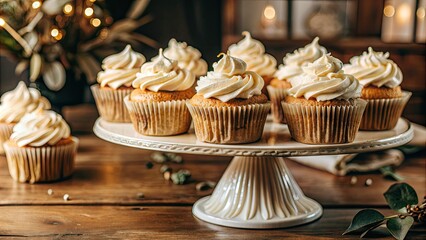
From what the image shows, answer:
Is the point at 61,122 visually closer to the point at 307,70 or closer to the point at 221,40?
the point at 307,70

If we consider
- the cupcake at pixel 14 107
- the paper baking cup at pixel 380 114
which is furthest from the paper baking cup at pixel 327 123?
the cupcake at pixel 14 107

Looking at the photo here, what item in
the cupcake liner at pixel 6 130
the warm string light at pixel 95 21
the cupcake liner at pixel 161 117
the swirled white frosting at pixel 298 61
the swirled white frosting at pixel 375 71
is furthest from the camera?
the warm string light at pixel 95 21

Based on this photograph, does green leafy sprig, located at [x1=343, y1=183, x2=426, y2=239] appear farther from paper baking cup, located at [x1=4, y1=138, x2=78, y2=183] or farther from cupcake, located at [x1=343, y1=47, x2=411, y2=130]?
paper baking cup, located at [x1=4, y1=138, x2=78, y2=183]

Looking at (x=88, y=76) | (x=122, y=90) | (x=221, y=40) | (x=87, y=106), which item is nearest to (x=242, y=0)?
(x=221, y=40)

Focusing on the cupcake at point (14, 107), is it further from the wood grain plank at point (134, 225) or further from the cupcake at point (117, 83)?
the wood grain plank at point (134, 225)

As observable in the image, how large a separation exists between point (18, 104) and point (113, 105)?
1.57ft

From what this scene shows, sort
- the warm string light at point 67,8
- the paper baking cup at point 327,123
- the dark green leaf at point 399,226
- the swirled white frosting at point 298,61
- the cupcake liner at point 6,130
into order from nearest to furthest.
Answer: the dark green leaf at point 399,226
the paper baking cup at point 327,123
the swirled white frosting at point 298,61
the cupcake liner at point 6,130
the warm string light at point 67,8

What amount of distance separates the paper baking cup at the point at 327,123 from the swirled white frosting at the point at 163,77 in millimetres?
339

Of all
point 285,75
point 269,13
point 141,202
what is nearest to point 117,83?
point 141,202

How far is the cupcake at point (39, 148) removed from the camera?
206 centimetres

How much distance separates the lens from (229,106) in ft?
5.47

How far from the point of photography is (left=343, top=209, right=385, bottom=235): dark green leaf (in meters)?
1.61

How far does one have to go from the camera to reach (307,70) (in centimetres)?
173

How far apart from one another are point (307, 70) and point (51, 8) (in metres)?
1.26
